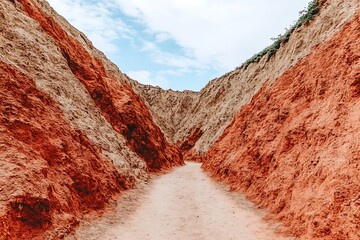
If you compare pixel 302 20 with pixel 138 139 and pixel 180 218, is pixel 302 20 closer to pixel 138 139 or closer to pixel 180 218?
pixel 138 139

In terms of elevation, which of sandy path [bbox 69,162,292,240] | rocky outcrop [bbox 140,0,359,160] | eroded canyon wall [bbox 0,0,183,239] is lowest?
sandy path [bbox 69,162,292,240]

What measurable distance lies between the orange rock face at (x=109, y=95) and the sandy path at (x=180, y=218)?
29.4ft

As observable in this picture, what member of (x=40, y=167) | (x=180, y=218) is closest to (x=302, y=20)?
(x=180, y=218)

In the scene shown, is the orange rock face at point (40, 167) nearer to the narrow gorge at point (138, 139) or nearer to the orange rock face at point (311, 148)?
the narrow gorge at point (138, 139)

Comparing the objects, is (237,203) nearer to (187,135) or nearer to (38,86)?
(38,86)

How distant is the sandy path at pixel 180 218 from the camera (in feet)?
36.9

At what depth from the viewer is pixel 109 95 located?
1038 inches

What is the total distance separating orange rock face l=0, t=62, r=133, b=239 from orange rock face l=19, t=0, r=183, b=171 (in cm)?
854

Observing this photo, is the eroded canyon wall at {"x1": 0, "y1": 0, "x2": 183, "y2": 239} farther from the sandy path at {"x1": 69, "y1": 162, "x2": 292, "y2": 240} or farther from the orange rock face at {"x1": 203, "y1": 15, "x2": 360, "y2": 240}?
the orange rock face at {"x1": 203, "y1": 15, "x2": 360, "y2": 240}

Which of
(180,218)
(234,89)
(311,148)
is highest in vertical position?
(234,89)

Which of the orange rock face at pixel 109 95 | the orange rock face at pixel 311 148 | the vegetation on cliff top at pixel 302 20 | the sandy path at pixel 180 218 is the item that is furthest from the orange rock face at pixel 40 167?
the vegetation on cliff top at pixel 302 20

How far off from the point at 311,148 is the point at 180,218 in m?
5.96

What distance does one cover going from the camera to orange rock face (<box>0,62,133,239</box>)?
31.7 feet

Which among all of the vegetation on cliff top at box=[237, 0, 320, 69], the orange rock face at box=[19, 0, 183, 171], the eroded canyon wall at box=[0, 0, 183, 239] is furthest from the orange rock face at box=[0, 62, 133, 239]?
the vegetation on cliff top at box=[237, 0, 320, 69]
